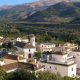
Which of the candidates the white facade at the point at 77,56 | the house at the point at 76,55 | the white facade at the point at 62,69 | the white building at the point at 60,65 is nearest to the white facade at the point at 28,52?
the house at the point at 76,55

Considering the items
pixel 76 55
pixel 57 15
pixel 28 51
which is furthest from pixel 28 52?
pixel 57 15

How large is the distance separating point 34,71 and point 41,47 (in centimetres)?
2625

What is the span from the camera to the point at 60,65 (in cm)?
3144

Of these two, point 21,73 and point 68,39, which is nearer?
point 21,73

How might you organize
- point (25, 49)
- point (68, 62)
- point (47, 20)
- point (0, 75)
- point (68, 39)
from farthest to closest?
1. point (47, 20)
2. point (68, 39)
3. point (25, 49)
4. point (68, 62)
5. point (0, 75)

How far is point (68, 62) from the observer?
104ft

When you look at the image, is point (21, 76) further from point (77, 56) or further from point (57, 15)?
point (57, 15)

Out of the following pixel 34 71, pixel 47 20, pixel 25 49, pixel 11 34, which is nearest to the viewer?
pixel 34 71

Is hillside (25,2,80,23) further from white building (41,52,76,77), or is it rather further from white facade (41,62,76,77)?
white facade (41,62,76,77)

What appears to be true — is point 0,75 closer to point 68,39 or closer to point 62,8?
point 68,39

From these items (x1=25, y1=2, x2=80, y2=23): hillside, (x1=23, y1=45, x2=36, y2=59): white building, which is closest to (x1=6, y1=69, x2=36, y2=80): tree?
(x1=23, y1=45, x2=36, y2=59): white building

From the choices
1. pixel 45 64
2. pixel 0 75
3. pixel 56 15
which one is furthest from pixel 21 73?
pixel 56 15

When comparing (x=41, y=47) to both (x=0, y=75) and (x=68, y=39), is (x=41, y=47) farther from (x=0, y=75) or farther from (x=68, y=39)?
(x=0, y=75)

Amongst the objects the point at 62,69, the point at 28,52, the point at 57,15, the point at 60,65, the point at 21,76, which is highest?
the point at 21,76
